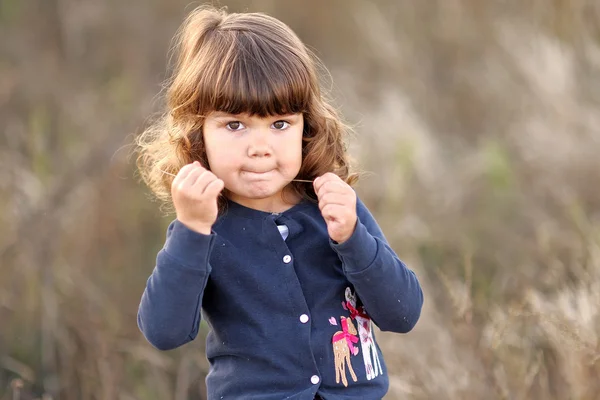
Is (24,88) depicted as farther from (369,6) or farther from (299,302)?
(299,302)

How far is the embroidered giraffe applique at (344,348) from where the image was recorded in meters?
2.07

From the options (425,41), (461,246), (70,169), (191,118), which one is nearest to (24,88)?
(70,169)

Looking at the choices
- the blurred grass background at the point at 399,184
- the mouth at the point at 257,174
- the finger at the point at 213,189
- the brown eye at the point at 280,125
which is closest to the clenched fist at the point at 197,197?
the finger at the point at 213,189

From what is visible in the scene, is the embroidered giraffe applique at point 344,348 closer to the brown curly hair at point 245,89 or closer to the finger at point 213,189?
the brown curly hair at point 245,89

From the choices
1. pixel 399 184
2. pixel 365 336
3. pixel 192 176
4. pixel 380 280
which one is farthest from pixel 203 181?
pixel 399 184

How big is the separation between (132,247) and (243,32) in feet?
8.36

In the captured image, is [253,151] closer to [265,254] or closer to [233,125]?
[233,125]

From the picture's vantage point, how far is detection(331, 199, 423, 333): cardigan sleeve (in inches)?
79.3

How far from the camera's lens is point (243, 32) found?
2129 mm

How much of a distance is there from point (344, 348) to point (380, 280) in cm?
17

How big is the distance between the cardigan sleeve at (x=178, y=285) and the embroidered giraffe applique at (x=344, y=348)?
1.01 feet

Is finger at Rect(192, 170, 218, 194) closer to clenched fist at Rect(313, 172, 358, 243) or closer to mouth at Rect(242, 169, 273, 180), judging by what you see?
mouth at Rect(242, 169, 273, 180)

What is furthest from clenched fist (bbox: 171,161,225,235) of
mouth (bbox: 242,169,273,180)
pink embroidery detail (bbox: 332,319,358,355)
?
pink embroidery detail (bbox: 332,319,358,355)

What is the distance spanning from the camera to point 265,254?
2090mm
